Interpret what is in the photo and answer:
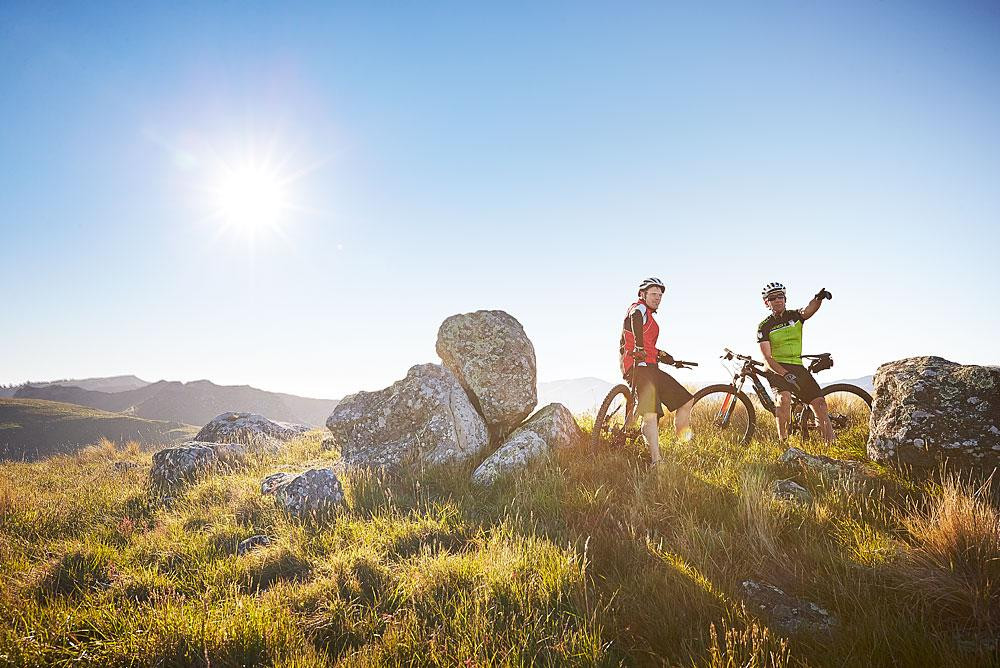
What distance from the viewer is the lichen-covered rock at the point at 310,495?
6301 millimetres

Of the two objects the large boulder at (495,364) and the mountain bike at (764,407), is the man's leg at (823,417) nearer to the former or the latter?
the mountain bike at (764,407)

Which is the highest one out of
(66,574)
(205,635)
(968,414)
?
(968,414)

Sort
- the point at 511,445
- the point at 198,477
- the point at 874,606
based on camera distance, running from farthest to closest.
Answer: the point at 198,477
the point at 511,445
the point at 874,606

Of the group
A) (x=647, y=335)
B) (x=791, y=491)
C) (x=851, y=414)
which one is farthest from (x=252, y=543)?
(x=851, y=414)

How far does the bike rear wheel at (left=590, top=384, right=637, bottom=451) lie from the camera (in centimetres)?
769

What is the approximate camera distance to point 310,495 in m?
6.48

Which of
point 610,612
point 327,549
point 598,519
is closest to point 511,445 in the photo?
point 598,519

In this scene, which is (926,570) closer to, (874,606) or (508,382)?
(874,606)

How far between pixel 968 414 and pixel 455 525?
6.66 meters

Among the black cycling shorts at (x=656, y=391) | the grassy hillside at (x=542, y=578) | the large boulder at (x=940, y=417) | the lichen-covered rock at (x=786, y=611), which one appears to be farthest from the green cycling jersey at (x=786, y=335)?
the lichen-covered rock at (x=786, y=611)

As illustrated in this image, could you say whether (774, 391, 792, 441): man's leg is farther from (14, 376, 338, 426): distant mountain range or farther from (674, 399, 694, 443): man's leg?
(14, 376, 338, 426): distant mountain range

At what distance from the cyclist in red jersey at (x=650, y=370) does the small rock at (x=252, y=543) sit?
5.72 metres

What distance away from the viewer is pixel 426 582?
3.81m

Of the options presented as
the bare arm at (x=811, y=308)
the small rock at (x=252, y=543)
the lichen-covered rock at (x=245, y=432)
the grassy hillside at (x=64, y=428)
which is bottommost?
the grassy hillside at (x=64, y=428)
